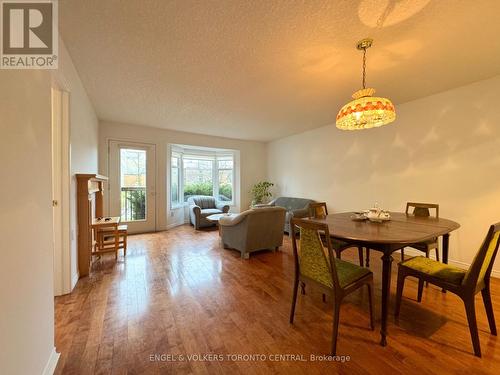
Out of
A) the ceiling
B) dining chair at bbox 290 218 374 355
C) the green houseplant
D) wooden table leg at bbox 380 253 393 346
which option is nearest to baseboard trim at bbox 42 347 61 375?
dining chair at bbox 290 218 374 355

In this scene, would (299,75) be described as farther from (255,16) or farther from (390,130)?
(390,130)

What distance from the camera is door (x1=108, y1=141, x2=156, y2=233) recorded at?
4711 millimetres

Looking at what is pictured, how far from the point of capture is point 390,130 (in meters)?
3.65

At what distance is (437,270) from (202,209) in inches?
204

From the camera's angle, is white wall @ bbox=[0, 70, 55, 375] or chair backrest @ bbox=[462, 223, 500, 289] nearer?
white wall @ bbox=[0, 70, 55, 375]

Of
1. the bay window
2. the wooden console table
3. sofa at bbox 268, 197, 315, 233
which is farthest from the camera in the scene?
Result: the bay window

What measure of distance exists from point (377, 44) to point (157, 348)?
3208mm

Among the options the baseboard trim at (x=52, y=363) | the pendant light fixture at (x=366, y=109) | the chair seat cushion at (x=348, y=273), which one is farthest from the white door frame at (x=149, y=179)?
the chair seat cushion at (x=348, y=273)

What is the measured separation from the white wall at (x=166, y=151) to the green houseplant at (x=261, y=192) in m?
0.19

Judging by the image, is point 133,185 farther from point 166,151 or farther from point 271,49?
point 271,49

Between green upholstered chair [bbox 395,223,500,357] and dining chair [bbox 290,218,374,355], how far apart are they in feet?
1.38

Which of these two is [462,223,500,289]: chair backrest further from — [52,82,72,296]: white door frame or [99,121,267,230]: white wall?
[99,121,267,230]: white wall

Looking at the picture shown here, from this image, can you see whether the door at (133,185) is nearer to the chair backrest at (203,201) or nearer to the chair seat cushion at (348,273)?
the chair backrest at (203,201)

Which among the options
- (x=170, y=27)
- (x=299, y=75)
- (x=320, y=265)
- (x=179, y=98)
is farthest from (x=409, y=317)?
(x=179, y=98)
